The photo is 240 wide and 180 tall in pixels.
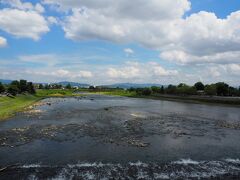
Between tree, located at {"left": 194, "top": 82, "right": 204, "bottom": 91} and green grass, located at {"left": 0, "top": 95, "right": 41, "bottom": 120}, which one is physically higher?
tree, located at {"left": 194, "top": 82, "right": 204, "bottom": 91}

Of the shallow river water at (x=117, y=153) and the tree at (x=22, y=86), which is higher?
the tree at (x=22, y=86)

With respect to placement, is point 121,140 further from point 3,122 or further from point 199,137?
point 3,122

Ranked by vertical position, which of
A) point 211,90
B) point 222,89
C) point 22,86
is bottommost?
point 22,86

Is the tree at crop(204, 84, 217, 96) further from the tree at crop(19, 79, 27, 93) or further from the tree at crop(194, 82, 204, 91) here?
the tree at crop(19, 79, 27, 93)

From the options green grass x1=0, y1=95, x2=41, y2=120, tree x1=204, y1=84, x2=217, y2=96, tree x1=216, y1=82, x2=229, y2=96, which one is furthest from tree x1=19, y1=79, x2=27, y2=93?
tree x1=216, y1=82, x2=229, y2=96

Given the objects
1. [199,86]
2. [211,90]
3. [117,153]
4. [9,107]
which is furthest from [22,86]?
[117,153]

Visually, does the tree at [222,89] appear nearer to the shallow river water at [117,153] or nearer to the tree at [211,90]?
the tree at [211,90]

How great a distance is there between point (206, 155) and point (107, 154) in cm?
998

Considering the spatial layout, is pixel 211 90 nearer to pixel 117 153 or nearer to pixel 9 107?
pixel 9 107

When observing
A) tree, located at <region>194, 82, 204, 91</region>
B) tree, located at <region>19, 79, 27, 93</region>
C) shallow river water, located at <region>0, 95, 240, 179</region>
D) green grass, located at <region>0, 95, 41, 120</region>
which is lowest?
shallow river water, located at <region>0, 95, 240, 179</region>

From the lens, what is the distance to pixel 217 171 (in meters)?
21.5

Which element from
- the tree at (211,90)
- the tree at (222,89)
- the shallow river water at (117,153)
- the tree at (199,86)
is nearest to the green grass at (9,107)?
the shallow river water at (117,153)

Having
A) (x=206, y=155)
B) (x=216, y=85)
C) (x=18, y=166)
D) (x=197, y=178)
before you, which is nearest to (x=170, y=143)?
(x=206, y=155)

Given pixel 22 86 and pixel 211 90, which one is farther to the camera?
pixel 22 86
